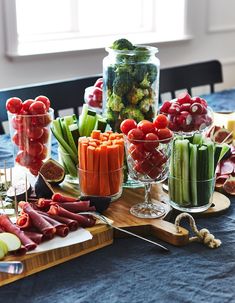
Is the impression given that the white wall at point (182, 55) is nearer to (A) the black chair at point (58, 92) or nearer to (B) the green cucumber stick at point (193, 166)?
(A) the black chair at point (58, 92)

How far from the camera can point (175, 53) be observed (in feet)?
11.3

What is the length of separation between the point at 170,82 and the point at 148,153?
1.34 meters

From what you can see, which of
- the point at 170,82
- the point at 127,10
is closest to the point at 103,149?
the point at 170,82

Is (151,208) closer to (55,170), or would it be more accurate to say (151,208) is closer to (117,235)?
(117,235)

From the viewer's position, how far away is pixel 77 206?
3.90 ft

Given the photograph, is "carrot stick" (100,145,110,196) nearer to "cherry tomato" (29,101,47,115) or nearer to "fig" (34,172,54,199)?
"fig" (34,172,54,199)

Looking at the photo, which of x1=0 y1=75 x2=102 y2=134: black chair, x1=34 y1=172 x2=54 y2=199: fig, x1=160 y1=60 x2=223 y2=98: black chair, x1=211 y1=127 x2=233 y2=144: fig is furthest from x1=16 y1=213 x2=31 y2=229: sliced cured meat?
x1=160 y1=60 x2=223 y2=98: black chair

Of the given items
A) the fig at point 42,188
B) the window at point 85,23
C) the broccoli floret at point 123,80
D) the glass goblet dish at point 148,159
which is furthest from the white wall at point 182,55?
the glass goblet dish at point 148,159

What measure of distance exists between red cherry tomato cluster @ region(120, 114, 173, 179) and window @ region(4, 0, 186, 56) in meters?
1.65

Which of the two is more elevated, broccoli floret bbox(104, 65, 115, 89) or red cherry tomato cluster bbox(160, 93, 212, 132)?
broccoli floret bbox(104, 65, 115, 89)

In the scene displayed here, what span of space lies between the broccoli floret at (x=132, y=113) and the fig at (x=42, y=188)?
27 cm

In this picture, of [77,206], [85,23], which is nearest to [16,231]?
[77,206]

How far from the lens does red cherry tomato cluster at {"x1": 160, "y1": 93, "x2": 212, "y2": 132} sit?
151 centimetres

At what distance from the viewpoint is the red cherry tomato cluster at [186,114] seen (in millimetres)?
1513
